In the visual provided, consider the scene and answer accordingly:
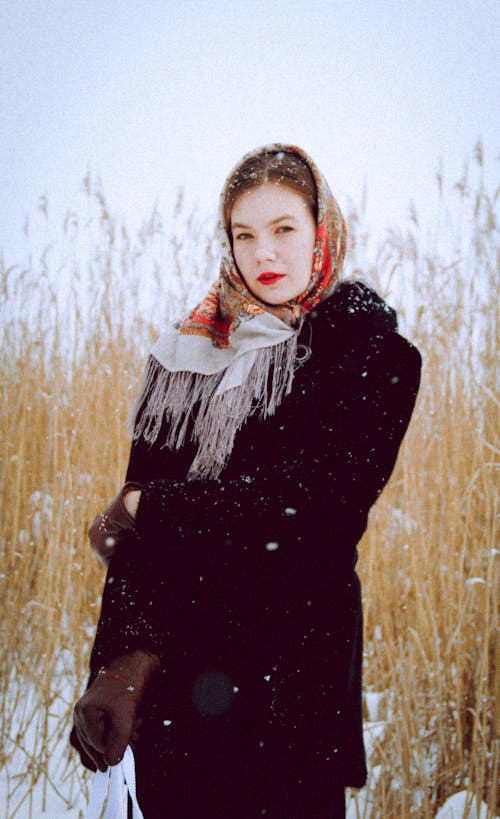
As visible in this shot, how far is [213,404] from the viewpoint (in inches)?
36.3

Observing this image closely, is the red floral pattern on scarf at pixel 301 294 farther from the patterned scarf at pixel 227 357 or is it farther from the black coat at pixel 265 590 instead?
the black coat at pixel 265 590

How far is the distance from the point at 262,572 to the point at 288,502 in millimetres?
115

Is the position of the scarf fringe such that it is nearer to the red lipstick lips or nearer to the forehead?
the red lipstick lips

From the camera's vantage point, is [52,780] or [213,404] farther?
[52,780]

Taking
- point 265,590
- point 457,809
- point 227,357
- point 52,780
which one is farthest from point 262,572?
point 52,780

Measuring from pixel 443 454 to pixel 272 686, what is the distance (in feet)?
3.46

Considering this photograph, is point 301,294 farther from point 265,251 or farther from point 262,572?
point 262,572

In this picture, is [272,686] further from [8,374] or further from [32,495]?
[8,374]

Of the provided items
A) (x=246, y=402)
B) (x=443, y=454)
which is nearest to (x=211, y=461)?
(x=246, y=402)

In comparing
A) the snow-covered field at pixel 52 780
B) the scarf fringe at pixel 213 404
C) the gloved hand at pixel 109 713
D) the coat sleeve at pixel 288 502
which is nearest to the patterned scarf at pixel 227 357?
the scarf fringe at pixel 213 404

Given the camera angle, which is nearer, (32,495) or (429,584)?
(429,584)

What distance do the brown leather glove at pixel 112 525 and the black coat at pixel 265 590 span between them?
0.09 feet

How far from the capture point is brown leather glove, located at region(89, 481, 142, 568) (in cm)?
80

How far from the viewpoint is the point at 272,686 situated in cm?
Result: 80
